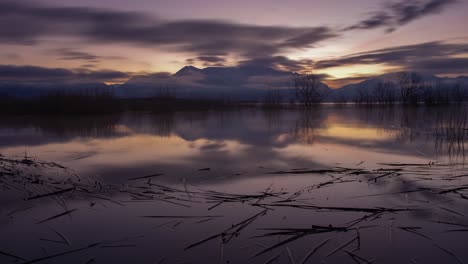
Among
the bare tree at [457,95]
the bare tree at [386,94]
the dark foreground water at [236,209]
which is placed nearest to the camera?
the dark foreground water at [236,209]

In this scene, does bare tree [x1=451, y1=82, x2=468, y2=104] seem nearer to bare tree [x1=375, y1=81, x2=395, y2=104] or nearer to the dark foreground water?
bare tree [x1=375, y1=81, x2=395, y2=104]

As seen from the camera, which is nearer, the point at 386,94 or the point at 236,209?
the point at 236,209

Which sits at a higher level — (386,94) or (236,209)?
(386,94)

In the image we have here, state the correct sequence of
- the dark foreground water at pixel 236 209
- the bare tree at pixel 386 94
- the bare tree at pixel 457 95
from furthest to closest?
the bare tree at pixel 386 94, the bare tree at pixel 457 95, the dark foreground water at pixel 236 209

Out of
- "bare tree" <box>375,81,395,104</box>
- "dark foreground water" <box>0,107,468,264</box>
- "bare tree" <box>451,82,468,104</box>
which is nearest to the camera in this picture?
"dark foreground water" <box>0,107,468,264</box>

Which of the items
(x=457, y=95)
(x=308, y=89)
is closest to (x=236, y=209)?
(x=308, y=89)

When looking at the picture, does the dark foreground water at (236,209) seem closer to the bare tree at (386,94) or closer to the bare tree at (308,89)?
the bare tree at (308,89)

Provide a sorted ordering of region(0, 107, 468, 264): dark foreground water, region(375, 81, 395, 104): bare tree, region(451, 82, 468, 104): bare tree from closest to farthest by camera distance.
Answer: region(0, 107, 468, 264): dark foreground water < region(451, 82, 468, 104): bare tree < region(375, 81, 395, 104): bare tree

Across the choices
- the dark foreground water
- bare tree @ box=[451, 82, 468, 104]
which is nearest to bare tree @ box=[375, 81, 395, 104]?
bare tree @ box=[451, 82, 468, 104]

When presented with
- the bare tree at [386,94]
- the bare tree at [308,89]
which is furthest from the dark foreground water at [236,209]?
the bare tree at [386,94]

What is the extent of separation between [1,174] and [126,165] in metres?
2.75

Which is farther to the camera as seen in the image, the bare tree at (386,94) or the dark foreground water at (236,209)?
the bare tree at (386,94)

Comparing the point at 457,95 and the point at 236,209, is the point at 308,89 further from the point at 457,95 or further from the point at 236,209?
Result: the point at 236,209

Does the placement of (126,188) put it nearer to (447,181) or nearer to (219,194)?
(219,194)
